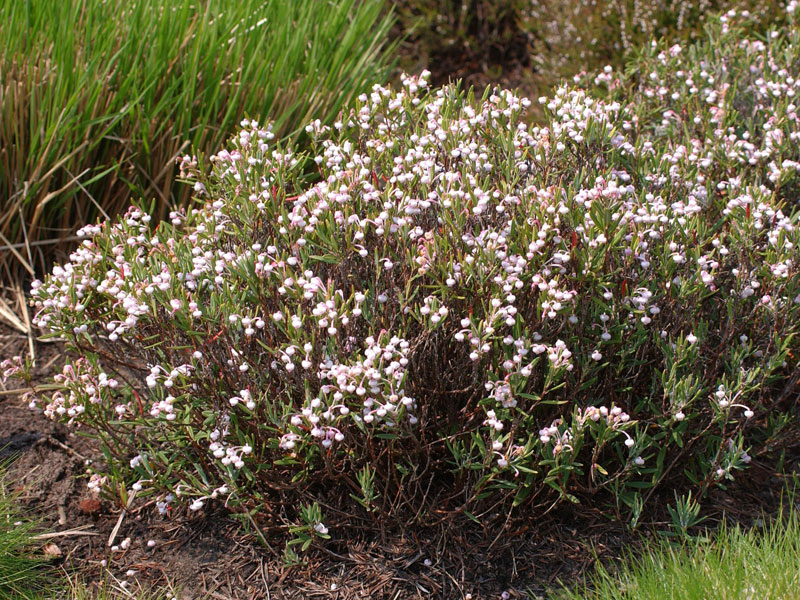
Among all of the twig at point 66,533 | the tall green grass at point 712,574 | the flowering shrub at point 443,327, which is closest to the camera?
the tall green grass at point 712,574

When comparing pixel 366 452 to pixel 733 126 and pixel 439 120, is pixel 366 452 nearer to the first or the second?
pixel 439 120

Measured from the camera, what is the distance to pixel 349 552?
299cm

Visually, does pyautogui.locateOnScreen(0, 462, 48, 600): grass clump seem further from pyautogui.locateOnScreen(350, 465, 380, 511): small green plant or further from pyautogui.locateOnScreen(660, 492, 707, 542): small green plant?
pyautogui.locateOnScreen(660, 492, 707, 542): small green plant

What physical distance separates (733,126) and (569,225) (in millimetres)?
1789

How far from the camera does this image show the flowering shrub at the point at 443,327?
2674 millimetres

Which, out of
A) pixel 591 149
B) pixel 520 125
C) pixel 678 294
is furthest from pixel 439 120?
pixel 678 294

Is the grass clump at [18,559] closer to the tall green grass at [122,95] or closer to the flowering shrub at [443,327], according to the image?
the flowering shrub at [443,327]

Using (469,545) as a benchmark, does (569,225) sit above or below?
above

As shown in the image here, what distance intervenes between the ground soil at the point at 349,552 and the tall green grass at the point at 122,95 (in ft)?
5.36

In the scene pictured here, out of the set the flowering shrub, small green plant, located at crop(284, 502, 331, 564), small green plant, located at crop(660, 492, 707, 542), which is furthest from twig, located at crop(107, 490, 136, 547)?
small green plant, located at crop(660, 492, 707, 542)

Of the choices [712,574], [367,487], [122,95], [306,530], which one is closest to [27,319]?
[122,95]

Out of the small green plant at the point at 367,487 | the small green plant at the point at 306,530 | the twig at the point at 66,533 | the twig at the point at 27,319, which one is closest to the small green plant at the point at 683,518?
the small green plant at the point at 367,487

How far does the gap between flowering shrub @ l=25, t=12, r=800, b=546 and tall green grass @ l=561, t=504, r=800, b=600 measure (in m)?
0.25

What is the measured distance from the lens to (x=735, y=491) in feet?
10.7
